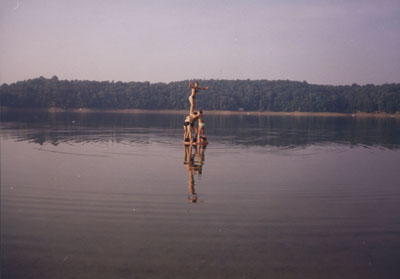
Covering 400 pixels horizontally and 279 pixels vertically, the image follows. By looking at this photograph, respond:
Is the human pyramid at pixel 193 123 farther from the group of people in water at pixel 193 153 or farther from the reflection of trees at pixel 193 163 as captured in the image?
the reflection of trees at pixel 193 163

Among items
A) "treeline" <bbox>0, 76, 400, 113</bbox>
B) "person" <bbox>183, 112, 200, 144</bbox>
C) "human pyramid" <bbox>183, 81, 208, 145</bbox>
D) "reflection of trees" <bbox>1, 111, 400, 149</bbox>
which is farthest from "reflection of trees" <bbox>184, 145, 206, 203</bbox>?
"treeline" <bbox>0, 76, 400, 113</bbox>

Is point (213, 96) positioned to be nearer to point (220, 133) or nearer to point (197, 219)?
point (220, 133)

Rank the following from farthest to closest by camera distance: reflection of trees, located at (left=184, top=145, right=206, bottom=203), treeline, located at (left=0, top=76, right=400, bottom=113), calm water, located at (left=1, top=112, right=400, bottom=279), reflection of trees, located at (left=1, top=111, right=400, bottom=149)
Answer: treeline, located at (left=0, top=76, right=400, bottom=113) < reflection of trees, located at (left=1, top=111, right=400, bottom=149) < reflection of trees, located at (left=184, top=145, right=206, bottom=203) < calm water, located at (left=1, top=112, right=400, bottom=279)

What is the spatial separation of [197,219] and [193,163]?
7347 millimetres

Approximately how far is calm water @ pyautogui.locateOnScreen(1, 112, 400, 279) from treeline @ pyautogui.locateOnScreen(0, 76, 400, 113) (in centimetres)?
10536

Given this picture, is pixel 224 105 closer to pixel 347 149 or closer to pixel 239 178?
pixel 347 149

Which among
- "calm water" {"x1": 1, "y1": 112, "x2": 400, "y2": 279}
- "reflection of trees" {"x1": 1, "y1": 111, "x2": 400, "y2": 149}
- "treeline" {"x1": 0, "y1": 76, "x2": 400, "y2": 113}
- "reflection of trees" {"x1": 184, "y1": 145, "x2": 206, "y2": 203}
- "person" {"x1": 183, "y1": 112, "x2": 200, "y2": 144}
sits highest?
"treeline" {"x1": 0, "y1": 76, "x2": 400, "y2": 113}

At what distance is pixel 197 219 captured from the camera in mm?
8258

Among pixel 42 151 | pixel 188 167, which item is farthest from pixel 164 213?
pixel 42 151

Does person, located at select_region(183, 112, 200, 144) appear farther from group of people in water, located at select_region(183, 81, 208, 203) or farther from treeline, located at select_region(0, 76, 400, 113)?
treeline, located at select_region(0, 76, 400, 113)

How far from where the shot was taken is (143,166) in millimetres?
14750

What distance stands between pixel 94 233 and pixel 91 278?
181 cm

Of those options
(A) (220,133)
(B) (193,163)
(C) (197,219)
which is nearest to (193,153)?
(B) (193,163)

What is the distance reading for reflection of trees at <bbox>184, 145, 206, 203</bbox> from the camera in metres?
10.7
